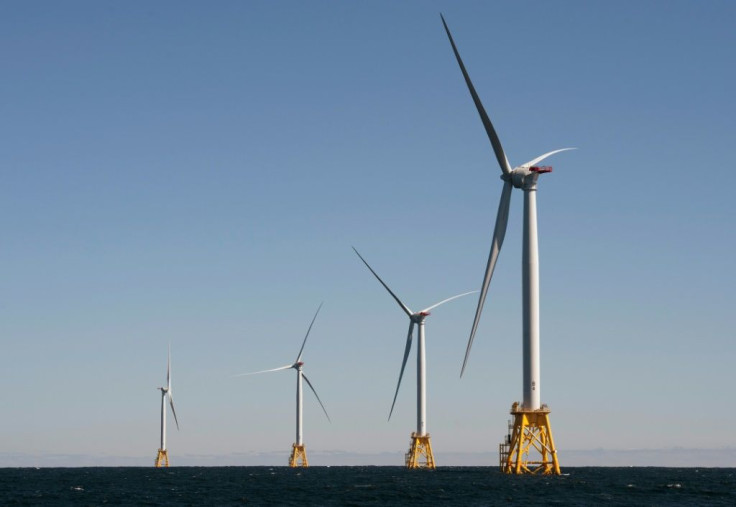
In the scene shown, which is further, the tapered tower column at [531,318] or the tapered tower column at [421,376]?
the tapered tower column at [421,376]

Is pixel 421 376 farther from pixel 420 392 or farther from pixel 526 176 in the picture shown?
pixel 526 176

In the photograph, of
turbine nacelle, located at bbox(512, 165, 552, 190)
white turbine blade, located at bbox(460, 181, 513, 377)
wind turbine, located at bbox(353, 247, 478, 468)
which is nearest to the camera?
white turbine blade, located at bbox(460, 181, 513, 377)

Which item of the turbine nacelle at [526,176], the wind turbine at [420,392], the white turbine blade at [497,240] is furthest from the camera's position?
the wind turbine at [420,392]

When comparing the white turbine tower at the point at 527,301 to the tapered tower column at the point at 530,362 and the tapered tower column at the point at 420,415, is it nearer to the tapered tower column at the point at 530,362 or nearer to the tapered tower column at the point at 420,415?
the tapered tower column at the point at 530,362

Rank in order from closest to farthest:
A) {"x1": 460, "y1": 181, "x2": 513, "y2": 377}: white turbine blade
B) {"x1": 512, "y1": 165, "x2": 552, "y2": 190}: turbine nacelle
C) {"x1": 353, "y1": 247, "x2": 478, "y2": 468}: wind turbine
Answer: {"x1": 460, "y1": 181, "x2": 513, "y2": 377}: white turbine blade, {"x1": 512, "y1": 165, "x2": 552, "y2": 190}: turbine nacelle, {"x1": 353, "y1": 247, "x2": 478, "y2": 468}: wind turbine

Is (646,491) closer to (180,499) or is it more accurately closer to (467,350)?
(467,350)

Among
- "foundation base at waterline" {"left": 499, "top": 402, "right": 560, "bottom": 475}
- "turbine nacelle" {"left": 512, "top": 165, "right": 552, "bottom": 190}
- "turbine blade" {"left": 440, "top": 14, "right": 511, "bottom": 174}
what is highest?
"turbine blade" {"left": 440, "top": 14, "right": 511, "bottom": 174}

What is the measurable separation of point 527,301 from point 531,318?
1855mm

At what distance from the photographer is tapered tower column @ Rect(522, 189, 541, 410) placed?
114m

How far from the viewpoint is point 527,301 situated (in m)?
114

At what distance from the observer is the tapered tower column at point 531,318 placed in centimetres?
11431

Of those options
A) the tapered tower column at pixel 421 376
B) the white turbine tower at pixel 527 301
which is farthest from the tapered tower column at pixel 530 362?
the tapered tower column at pixel 421 376

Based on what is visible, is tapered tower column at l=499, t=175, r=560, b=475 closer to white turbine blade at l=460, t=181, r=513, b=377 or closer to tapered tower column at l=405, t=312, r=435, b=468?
white turbine blade at l=460, t=181, r=513, b=377

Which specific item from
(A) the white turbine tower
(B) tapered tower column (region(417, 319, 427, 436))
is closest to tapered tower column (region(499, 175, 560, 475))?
(A) the white turbine tower
